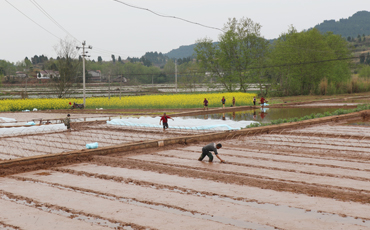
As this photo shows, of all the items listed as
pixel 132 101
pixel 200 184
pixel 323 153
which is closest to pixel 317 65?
pixel 132 101

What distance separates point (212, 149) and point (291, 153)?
3.61m

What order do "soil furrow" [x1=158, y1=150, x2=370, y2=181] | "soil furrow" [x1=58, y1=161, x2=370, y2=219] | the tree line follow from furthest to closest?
the tree line < "soil furrow" [x1=158, y1=150, x2=370, y2=181] < "soil furrow" [x1=58, y1=161, x2=370, y2=219]

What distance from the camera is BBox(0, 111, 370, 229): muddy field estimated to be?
292 inches

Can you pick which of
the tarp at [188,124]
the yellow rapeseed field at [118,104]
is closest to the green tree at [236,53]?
the yellow rapeseed field at [118,104]

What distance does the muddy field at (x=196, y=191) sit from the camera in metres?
7.41

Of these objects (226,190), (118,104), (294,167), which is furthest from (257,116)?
(226,190)

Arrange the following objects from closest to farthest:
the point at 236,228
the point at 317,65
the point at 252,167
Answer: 1. the point at 236,228
2. the point at 252,167
3. the point at 317,65

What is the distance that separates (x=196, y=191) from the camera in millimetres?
9523

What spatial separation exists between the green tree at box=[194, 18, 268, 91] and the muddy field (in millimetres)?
53586

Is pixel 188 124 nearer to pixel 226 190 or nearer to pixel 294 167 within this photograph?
pixel 294 167

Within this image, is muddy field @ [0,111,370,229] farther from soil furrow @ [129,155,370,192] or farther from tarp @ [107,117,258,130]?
tarp @ [107,117,258,130]

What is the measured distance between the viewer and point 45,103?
4419cm

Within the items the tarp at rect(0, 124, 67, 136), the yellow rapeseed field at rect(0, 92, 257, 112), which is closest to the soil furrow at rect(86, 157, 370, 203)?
the tarp at rect(0, 124, 67, 136)

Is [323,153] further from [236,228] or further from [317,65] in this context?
[317,65]
